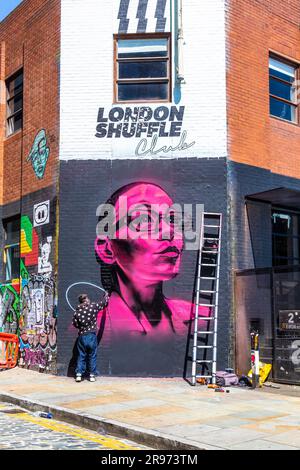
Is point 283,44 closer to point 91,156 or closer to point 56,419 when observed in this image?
point 91,156

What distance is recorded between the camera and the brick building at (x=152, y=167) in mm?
12164

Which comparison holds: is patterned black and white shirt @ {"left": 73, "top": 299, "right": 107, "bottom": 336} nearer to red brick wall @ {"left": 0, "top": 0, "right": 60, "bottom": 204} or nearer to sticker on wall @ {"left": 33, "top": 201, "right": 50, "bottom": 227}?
sticker on wall @ {"left": 33, "top": 201, "right": 50, "bottom": 227}

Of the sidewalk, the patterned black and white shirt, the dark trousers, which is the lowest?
the sidewalk

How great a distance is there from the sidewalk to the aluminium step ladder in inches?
25.3

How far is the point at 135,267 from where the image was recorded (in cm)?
1234

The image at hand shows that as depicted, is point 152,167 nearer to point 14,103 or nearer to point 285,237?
point 285,237

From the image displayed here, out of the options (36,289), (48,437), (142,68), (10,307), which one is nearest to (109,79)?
(142,68)

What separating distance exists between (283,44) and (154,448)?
11.0m

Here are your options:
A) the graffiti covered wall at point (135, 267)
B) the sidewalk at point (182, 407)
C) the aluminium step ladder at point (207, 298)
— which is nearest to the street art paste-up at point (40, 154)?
the graffiti covered wall at point (135, 267)

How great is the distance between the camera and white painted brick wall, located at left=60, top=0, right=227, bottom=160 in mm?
12672

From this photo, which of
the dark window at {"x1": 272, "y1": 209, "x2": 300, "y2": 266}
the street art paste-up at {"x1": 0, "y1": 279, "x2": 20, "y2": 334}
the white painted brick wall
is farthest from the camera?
the street art paste-up at {"x1": 0, "y1": 279, "x2": 20, "y2": 334}

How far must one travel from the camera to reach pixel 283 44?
14430 mm

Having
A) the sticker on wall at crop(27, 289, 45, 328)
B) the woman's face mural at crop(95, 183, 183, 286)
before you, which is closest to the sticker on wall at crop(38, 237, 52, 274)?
the sticker on wall at crop(27, 289, 45, 328)

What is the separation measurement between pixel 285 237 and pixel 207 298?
3.35 m
